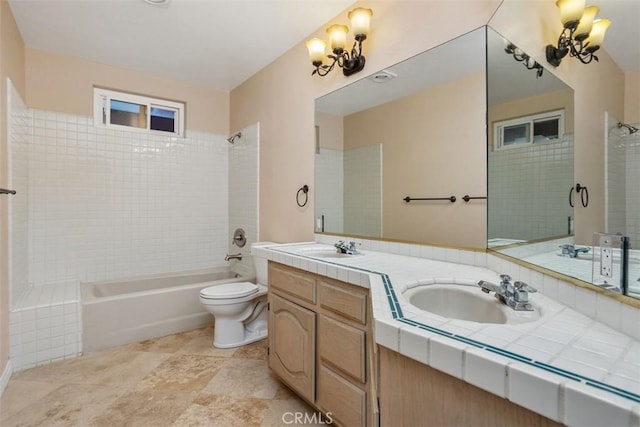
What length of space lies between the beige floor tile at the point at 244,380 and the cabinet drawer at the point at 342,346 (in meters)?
0.64

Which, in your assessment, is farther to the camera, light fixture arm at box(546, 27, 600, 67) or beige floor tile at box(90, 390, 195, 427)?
beige floor tile at box(90, 390, 195, 427)

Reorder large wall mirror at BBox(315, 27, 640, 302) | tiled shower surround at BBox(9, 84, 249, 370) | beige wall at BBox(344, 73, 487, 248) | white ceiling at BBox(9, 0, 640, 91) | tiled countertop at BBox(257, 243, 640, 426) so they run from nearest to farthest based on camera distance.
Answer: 1. tiled countertop at BBox(257, 243, 640, 426)
2. large wall mirror at BBox(315, 27, 640, 302)
3. beige wall at BBox(344, 73, 487, 248)
4. white ceiling at BBox(9, 0, 640, 91)
5. tiled shower surround at BBox(9, 84, 249, 370)

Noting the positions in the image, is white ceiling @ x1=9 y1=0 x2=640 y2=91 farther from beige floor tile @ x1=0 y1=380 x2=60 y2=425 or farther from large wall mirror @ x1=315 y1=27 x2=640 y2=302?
beige floor tile @ x1=0 y1=380 x2=60 y2=425

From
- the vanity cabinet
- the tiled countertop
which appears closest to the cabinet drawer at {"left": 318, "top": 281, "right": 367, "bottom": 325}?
the vanity cabinet

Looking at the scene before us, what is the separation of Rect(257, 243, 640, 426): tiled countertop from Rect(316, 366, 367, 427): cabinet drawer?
57cm

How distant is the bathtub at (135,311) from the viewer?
2.29 metres

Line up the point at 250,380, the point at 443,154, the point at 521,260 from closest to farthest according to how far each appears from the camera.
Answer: the point at 521,260
the point at 443,154
the point at 250,380

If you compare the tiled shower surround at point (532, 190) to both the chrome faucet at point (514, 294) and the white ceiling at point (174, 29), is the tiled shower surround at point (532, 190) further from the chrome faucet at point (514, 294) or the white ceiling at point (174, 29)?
the white ceiling at point (174, 29)

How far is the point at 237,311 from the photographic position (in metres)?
2.34

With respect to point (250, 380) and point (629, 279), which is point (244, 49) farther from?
point (629, 279)

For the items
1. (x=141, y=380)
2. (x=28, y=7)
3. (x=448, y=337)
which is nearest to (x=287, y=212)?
(x=141, y=380)

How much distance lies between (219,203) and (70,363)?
77.5 inches

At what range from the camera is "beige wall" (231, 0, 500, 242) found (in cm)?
155

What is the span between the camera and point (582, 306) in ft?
2.53
